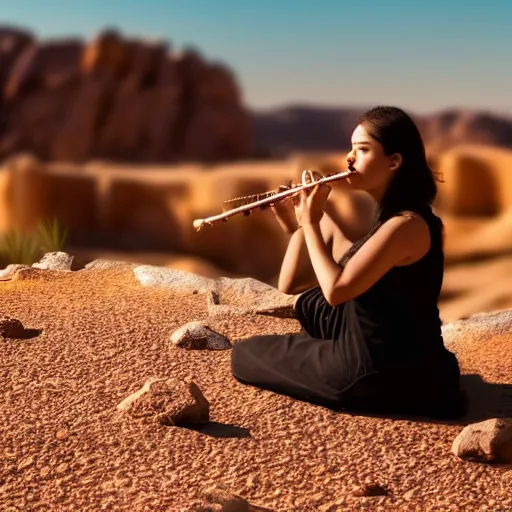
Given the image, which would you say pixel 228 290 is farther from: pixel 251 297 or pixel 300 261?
pixel 300 261

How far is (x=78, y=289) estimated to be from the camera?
5.52 metres

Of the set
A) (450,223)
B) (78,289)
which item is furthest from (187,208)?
(78,289)

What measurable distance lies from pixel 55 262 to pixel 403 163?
11.9 ft

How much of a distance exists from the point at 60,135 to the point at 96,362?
102ft

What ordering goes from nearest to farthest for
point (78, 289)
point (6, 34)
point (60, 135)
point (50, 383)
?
point (50, 383)
point (78, 289)
point (60, 135)
point (6, 34)

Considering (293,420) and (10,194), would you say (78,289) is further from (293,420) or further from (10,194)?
(10,194)

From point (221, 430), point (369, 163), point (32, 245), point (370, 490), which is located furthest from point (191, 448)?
point (32, 245)

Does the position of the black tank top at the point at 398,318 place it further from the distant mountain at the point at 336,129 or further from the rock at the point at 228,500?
the distant mountain at the point at 336,129

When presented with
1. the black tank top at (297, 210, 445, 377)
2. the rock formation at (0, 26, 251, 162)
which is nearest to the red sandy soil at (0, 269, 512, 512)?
the black tank top at (297, 210, 445, 377)

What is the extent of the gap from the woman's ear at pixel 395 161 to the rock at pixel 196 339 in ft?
5.11

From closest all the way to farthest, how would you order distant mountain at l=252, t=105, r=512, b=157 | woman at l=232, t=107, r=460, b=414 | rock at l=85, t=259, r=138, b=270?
woman at l=232, t=107, r=460, b=414
rock at l=85, t=259, r=138, b=270
distant mountain at l=252, t=105, r=512, b=157

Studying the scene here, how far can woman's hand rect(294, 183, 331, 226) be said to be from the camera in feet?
11.1

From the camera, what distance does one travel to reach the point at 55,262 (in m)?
6.25

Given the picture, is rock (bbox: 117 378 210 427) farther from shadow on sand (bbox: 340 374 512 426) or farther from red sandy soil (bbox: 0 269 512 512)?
shadow on sand (bbox: 340 374 512 426)
